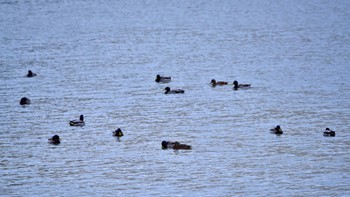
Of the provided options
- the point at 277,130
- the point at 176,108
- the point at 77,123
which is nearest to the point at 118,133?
the point at 77,123

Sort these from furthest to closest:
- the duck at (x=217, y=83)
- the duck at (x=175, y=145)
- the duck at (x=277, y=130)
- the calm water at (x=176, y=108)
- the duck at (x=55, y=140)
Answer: the duck at (x=217, y=83), the duck at (x=277, y=130), the duck at (x=55, y=140), the duck at (x=175, y=145), the calm water at (x=176, y=108)

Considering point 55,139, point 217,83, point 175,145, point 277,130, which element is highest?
point 217,83

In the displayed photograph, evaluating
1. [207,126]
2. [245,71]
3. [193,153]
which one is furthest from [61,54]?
[193,153]

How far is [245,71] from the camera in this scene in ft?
217

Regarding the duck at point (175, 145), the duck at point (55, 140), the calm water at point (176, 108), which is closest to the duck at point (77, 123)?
the calm water at point (176, 108)

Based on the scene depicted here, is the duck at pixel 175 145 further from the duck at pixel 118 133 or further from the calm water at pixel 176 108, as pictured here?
the duck at pixel 118 133

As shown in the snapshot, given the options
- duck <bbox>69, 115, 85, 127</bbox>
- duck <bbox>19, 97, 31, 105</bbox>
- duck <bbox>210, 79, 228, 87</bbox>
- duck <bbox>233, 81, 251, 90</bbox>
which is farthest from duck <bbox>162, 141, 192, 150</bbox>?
duck <bbox>210, 79, 228, 87</bbox>

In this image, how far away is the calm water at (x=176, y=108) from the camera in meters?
39.0

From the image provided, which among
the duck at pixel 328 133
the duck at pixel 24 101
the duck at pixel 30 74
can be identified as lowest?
the duck at pixel 328 133

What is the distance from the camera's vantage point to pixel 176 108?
53.2 metres

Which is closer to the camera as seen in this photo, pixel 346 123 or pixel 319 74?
pixel 346 123

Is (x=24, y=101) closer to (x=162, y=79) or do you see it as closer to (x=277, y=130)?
(x=162, y=79)

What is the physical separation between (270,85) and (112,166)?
2172 cm

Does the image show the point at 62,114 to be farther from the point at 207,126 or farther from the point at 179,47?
the point at 179,47
